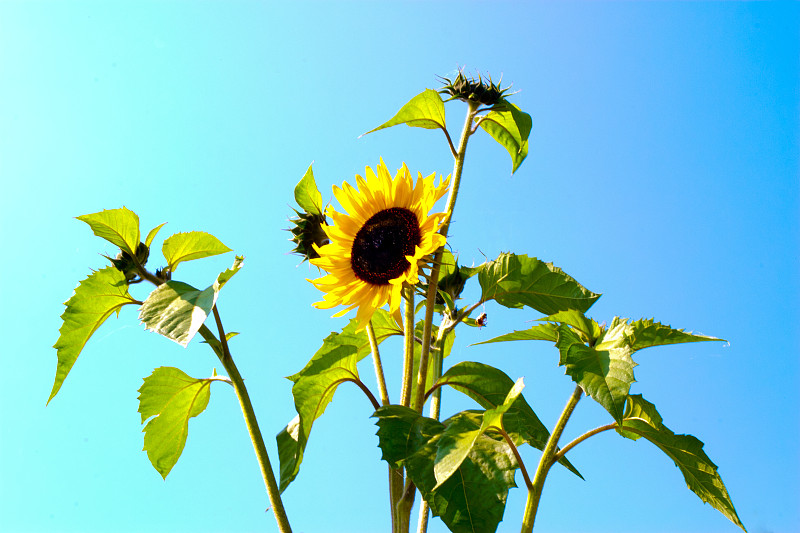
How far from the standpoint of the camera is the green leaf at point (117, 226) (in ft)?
3.89

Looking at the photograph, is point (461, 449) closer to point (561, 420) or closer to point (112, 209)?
point (561, 420)

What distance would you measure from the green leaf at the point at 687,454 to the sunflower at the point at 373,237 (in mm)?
408

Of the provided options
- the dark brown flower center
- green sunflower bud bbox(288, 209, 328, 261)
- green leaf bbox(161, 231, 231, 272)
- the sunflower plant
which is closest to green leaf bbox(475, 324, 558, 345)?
the sunflower plant

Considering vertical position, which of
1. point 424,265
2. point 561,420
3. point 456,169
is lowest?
point 561,420

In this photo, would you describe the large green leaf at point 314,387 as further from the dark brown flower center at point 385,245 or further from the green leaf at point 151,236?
the green leaf at point 151,236

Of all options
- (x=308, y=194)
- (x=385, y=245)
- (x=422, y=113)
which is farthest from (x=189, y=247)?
(x=422, y=113)

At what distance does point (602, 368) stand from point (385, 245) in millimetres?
440

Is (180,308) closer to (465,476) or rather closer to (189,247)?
(189,247)

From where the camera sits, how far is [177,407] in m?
1.27

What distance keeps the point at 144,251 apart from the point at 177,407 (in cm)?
28

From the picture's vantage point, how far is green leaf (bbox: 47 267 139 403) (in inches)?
46.8

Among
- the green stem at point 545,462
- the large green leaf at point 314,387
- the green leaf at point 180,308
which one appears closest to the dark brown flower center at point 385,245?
the large green leaf at point 314,387

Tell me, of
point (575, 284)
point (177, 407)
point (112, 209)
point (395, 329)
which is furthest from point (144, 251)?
point (575, 284)

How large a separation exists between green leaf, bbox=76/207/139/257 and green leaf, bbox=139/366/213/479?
229 millimetres
